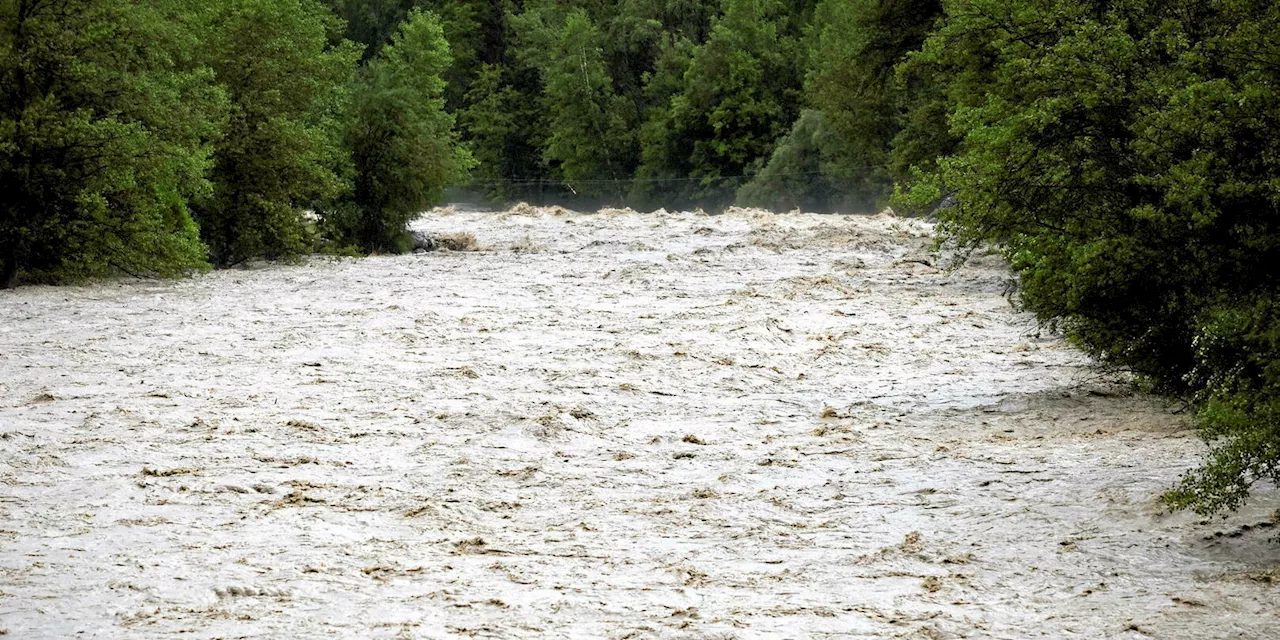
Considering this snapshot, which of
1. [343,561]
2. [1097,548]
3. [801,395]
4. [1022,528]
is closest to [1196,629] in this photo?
[1097,548]

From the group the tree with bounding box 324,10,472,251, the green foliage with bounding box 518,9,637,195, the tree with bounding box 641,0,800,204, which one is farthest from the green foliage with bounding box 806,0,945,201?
the green foliage with bounding box 518,9,637,195

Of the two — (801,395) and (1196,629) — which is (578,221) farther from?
(1196,629)

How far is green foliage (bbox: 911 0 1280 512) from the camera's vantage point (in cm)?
1029

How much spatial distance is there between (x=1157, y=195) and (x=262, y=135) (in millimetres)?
23827

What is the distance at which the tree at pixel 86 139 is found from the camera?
25844 mm

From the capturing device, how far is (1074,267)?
46.3 ft

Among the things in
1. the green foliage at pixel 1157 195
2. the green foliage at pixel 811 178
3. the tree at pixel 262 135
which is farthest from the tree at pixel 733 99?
the green foliage at pixel 1157 195

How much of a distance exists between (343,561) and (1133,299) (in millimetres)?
7763

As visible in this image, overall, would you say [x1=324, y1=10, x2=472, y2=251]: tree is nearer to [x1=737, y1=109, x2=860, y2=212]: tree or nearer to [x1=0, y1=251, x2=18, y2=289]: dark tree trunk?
[x1=0, y1=251, x2=18, y2=289]: dark tree trunk

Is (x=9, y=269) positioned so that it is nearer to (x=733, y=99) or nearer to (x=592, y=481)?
(x=592, y=481)

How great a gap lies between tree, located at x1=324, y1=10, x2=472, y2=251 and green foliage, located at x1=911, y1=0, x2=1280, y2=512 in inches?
968

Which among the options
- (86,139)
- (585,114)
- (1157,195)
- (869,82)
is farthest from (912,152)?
(585,114)

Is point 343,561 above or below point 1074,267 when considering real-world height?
below

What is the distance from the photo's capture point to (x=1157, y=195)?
13.4m
